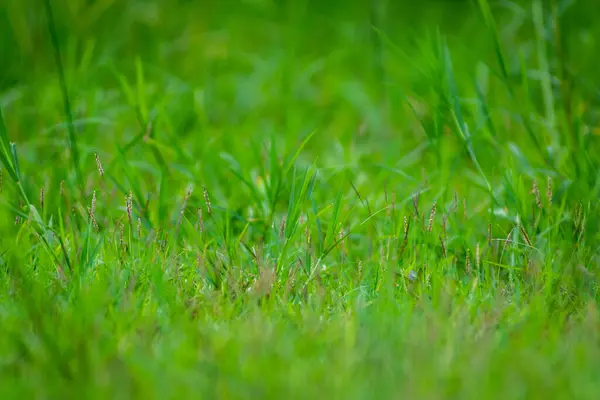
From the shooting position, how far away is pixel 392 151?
9.93 ft

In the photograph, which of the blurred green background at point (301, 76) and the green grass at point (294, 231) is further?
the blurred green background at point (301, 76)

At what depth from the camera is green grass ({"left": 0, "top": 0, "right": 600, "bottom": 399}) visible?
62.9 inches

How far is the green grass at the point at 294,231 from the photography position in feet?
5.24

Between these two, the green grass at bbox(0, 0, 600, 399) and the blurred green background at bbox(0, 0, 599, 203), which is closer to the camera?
the green grass at bbox(0, 0, 600, 399)

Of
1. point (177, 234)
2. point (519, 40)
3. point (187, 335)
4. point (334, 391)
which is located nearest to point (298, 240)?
point (177, 234)

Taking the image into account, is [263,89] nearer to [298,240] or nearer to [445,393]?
[298,240]

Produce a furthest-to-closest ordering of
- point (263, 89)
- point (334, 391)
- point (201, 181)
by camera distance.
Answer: point (263, 89) → point (201, 181) → point (334, 391)

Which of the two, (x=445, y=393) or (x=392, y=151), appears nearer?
(x=445, y=393)

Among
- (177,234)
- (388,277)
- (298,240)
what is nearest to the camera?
(388,277)

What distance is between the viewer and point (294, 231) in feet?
7.23

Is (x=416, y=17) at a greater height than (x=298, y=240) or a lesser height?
greater

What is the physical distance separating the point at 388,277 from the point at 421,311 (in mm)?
141

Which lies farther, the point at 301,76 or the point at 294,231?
the point at 301,76

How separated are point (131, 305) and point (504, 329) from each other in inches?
33.3
